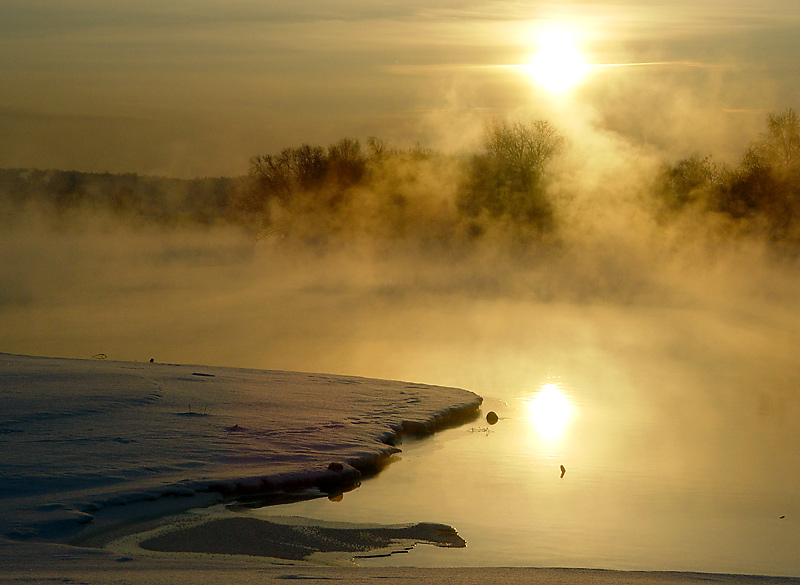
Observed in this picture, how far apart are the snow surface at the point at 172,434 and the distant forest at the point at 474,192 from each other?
26.6 meters

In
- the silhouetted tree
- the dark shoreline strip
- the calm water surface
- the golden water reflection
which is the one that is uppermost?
the silhouetted tree

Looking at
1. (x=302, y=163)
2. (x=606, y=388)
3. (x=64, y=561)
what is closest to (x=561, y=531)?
(x=64, y=561)

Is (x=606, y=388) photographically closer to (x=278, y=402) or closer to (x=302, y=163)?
(x=278, y=402)

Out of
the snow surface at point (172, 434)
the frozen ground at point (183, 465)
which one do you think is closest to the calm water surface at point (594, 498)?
the frozen ground at point (183, 465)

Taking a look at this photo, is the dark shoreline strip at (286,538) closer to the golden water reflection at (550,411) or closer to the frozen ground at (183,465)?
the frozen ground at (183,465)

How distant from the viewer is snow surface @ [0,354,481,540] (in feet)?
21.1

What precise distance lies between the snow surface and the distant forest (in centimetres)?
2660

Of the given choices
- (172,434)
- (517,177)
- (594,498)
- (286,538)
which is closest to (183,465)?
(172,434)

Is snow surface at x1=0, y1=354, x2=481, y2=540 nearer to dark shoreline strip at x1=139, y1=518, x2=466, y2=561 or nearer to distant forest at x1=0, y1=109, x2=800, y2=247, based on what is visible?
dark shoreline strip at x1=139, y1=518, x2=466, y2=561

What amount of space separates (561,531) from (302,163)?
130 ft

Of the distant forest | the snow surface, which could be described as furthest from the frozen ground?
the distant forest

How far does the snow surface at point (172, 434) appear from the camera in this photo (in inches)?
253

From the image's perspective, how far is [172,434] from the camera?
812cm

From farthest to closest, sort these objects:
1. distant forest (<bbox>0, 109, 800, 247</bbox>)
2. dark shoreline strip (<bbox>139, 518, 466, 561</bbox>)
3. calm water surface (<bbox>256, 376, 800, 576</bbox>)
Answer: distant forest (<bbox>0, 109, 800, 247</bbox>)
calm water surface (<bbox>256, 376, 800, 576</bbox>)
dark shoreline strip (<bbox>139, 518, 466, 561</bbox>)
